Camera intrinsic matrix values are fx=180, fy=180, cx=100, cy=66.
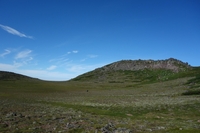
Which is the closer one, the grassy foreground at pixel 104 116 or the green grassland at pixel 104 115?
the grassy foreground at pixel 104 116

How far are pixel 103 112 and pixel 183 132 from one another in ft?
69.0

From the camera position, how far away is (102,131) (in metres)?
16.7

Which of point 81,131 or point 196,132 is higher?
point 196,132

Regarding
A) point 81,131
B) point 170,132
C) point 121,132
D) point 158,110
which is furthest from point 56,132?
point 158,110

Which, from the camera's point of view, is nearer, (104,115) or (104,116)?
(104,116)

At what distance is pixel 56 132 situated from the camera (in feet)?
55.4

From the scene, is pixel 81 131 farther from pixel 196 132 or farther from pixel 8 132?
pixel 196 132

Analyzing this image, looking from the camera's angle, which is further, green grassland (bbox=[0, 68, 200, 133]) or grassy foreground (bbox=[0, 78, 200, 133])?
green grassland (bbox=[0, 68, 200, 133])

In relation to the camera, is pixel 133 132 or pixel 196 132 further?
pixel 133 132

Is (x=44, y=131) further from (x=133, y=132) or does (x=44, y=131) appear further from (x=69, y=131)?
(x=133, y=132)

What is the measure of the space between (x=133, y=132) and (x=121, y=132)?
104 cm

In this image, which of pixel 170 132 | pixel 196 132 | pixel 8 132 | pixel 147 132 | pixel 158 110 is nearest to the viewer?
pixel 196 132

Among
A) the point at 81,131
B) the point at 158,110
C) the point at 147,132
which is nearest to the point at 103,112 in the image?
the point at 158,110

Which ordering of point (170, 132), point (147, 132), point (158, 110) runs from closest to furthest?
1. point (170, 132)
2. point (147, 132)
3. point (158, 110)
